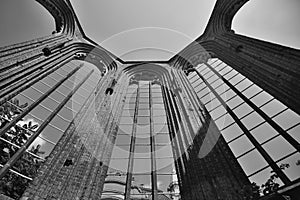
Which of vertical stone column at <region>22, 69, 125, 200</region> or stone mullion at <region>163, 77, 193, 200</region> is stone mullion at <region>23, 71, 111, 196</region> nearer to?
vertical stone column at <region>22, 69, 125, 200</region>

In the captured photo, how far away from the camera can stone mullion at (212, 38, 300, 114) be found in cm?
613

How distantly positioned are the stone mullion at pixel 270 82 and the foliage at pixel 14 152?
541cm

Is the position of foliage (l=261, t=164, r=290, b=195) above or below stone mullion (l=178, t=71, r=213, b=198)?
below

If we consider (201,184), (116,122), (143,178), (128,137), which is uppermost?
(116,122)

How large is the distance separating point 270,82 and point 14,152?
591cm

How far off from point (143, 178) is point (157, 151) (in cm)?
119

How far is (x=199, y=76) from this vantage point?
1188 cm

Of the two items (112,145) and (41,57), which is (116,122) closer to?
(112,145)

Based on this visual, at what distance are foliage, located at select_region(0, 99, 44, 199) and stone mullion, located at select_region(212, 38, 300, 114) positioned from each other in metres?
5.41

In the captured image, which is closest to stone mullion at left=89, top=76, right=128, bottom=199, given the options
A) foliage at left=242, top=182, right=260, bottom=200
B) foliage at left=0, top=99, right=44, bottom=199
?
foliage at left=0, top=99, right=44, bottom=199

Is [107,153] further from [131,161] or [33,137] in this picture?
[33,137]

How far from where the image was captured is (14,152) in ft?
20.6

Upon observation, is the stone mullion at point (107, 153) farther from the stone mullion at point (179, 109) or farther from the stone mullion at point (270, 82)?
the stone mullion at point (270, 82)

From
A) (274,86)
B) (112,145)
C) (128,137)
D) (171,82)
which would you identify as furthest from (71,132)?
(171,82)
